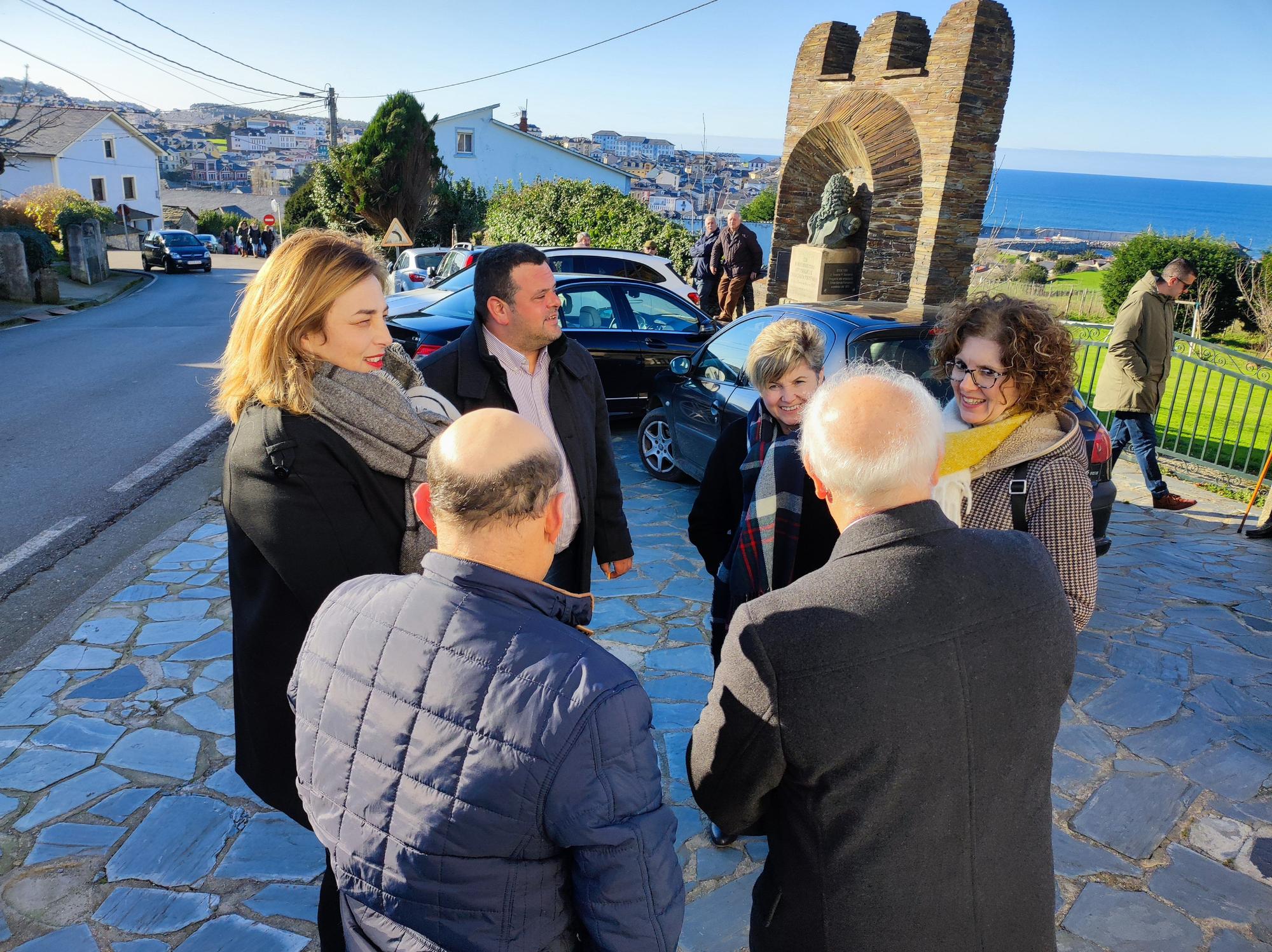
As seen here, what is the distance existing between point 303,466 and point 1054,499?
6.65 ft

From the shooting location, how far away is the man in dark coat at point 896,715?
4.32 feet

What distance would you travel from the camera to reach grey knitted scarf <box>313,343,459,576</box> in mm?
1908

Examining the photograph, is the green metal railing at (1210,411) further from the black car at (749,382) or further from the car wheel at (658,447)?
the car wheel at (658,447)

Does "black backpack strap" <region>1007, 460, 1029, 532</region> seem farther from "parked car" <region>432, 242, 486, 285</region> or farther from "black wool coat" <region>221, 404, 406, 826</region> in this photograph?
"parked car" <region>432, 242, 486, 285</region>

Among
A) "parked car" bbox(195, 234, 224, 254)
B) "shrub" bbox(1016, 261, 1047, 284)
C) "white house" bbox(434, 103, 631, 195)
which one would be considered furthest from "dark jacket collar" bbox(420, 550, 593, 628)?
"white house" bbox(434, 103, 631, 195)

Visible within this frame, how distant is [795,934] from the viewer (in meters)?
1.47

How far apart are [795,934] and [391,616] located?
36.6 inches

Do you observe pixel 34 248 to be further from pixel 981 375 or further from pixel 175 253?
pixel 981 375

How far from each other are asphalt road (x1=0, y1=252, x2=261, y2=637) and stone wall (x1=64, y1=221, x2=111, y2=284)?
6.89 metres

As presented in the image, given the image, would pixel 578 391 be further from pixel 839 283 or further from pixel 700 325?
pixel 839 283


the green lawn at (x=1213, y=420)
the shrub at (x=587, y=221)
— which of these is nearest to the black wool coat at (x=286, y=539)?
the green lawn at (x=1213, y=420)

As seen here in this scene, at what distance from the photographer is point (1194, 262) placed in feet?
58.0

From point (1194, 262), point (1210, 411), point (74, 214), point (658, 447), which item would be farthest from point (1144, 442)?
point (74, 214)

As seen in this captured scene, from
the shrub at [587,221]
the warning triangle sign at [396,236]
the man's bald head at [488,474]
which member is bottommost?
the man's bald head at [488,474]
